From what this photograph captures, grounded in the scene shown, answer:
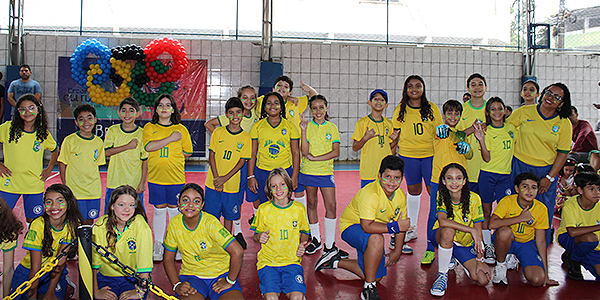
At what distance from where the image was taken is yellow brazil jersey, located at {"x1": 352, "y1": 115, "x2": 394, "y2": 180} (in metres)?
3.91

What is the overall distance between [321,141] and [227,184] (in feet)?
3.12

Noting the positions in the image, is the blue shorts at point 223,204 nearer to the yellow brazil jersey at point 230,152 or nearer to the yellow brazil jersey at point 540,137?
the yellow brazil jersey at point 230,152

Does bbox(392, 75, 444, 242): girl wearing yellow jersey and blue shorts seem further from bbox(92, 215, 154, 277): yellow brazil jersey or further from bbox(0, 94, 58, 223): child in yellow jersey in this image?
bbox(0, 94, 58, 223): child in yellow jersey

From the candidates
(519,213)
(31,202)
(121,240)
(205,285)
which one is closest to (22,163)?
(31,202)

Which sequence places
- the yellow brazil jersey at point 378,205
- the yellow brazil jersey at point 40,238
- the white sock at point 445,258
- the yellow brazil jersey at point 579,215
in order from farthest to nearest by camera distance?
1. the yellow brazil jersey at point 579,215
2. the white sock at point 445,258
3. the yellow brazil jersey at point 378,205
4. the yellow brazil jersey at point 40,238

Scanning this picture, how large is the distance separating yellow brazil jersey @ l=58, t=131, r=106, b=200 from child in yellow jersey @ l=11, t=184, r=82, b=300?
74cm

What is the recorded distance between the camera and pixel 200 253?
278 cm

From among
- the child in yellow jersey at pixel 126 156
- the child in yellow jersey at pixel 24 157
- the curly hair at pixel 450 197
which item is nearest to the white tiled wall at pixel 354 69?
the child in yellow jersey at pixel 126 156

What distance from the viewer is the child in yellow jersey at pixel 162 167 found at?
3.65m

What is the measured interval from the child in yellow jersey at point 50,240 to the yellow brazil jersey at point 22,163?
893mm

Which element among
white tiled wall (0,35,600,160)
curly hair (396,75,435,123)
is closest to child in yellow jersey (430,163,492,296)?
curly hair (396,75,435,123)

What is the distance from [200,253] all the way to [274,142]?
140cm

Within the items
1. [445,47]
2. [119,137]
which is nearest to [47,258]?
[119,137]

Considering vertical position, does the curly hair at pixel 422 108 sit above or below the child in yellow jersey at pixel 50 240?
above
